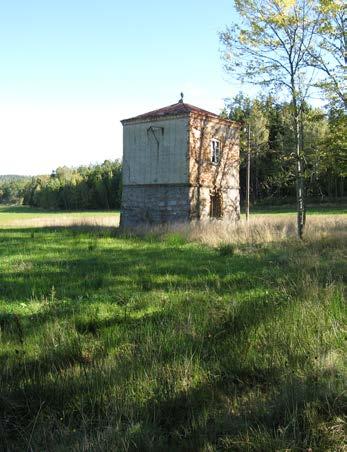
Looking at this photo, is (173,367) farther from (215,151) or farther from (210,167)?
(215,151)

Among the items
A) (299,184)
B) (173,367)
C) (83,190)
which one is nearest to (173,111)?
(299,184)

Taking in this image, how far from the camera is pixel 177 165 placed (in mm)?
24906

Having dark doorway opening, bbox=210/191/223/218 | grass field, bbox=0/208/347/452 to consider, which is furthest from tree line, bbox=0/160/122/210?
grass field, bbox=0/208/347/452

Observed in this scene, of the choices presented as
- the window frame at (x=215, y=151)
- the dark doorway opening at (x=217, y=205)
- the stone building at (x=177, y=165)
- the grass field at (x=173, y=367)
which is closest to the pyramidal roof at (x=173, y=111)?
the stone building at (x=177, y=165)

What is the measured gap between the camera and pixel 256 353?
4.51 meters

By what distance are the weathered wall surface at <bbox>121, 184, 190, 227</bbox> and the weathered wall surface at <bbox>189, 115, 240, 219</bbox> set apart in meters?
0.63

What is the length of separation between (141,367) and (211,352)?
0.79 metres

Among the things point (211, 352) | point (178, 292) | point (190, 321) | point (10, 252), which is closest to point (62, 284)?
point (178, 292)

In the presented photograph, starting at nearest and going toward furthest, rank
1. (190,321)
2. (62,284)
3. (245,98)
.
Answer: (190,321) < (62,284) < (245,98)

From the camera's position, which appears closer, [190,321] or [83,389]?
[83,389]

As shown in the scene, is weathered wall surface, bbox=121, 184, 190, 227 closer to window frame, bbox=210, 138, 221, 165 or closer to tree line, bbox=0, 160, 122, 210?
window frame, bbox=210, 138, 221, 165

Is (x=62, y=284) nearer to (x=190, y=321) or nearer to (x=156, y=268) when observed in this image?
(x=156, y=268)

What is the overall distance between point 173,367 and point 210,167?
22583 millimetres

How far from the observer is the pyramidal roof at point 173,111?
2453 centimetres
